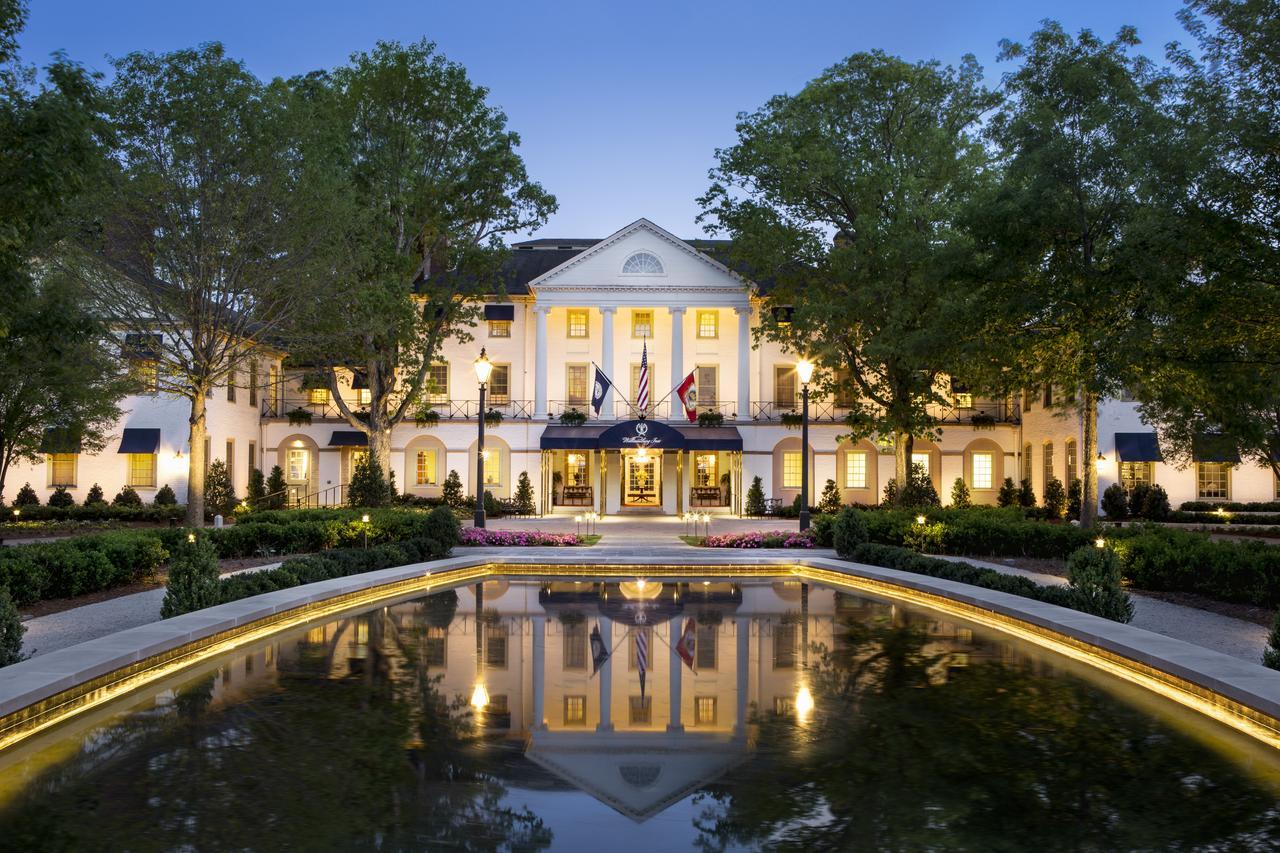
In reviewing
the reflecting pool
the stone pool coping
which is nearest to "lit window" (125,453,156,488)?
the stone pool coping

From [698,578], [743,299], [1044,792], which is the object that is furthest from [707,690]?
[743,299]

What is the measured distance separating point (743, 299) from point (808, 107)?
10.2 m

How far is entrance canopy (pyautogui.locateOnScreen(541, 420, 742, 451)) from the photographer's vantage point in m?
36.4

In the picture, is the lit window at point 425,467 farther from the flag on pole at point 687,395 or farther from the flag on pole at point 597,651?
the flag on pole at point 597,651

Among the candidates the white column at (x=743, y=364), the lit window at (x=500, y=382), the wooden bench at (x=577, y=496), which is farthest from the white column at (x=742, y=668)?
the lit window at (x=500, y=382)

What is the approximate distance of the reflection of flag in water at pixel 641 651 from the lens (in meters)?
10.4

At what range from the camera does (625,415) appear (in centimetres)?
4053

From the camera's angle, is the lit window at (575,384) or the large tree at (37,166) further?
the lit window at (575,384)

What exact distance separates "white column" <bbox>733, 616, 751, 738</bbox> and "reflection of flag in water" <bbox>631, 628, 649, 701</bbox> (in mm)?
955

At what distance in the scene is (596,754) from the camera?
745 cm

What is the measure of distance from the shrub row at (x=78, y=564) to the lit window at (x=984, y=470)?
105ft

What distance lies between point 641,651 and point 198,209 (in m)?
15.9

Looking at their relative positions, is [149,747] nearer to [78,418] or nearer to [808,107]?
[78,418]

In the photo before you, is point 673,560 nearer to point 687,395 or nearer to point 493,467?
point 687,395
